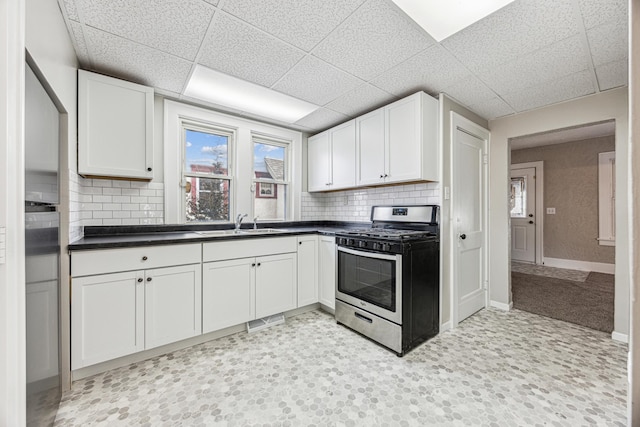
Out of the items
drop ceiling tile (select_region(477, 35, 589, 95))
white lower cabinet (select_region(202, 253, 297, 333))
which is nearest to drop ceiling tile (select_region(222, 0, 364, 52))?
drop ceiling tile (select_region(477, 35, 589, 95))

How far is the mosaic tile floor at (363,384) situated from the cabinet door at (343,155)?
1727 millimetres

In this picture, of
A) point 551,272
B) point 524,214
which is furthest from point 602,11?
point 524,214

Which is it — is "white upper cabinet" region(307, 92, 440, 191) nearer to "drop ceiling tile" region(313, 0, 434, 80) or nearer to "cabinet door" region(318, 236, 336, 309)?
"drop ceiling tile" region(313, 0, 434, 80)

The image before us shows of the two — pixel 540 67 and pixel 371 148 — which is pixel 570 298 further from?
pixel 371 148

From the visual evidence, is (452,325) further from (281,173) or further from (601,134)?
(601,134)

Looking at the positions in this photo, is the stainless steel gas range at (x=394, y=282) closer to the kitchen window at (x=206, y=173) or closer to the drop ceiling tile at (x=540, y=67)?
the drop ceiling tile at (x=540, y=67)

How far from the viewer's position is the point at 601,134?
14.8ft

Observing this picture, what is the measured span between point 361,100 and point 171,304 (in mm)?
2553

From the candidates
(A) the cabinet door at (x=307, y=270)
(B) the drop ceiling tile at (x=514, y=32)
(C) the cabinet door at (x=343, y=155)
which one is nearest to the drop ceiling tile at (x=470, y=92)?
(B) the drop ceiling tile at (x=514, y=32)

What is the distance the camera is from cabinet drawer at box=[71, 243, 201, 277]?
172 cm

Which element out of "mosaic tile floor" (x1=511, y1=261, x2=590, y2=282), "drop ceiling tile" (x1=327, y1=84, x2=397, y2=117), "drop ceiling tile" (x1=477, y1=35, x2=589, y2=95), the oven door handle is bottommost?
"mosaic tile floor" (x1=511, y1=261, x2=590, y2=282)

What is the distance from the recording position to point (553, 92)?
2426 mm

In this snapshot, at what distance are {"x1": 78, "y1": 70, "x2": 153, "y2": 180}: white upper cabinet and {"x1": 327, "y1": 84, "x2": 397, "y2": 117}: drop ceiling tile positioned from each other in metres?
1.76

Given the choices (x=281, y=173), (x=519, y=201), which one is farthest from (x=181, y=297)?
(x=519, y=201)
